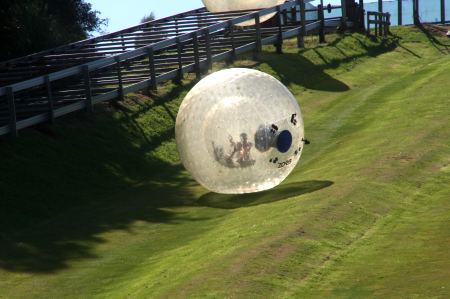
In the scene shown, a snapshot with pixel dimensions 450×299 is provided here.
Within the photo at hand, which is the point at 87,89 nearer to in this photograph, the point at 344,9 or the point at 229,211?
the point at 229,211

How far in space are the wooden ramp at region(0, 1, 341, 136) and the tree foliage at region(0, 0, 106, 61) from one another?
139 centimetres

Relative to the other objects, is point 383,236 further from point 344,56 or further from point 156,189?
point 344,56

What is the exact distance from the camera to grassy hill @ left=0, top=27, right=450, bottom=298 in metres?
14.5

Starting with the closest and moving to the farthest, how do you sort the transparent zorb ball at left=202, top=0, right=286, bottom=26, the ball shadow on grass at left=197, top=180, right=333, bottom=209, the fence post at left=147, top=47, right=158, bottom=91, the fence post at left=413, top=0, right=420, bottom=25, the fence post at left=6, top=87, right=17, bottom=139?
the ball shadow on grass at left=197, top=180, right=333, bottom=209 < the fence post at left=6, top=87, right=17, bottom=139 < the fence post at left=147, top=47, right=158, bottom=91 < the transparent zorb ball at left=202, top=0, right=286, bottom=26 < the fence post at left=413, top=0, right=420, bottom=25

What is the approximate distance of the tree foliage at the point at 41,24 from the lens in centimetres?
3372

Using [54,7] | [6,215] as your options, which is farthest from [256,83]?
[54,7]

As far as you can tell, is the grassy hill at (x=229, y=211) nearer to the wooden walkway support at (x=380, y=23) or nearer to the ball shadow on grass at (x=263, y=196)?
the ball shadow on grass at (x=263, y=196)

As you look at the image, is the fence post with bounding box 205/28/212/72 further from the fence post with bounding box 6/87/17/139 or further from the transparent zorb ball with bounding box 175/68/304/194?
the transparent zorb ball with bounding box 175/68/304/194

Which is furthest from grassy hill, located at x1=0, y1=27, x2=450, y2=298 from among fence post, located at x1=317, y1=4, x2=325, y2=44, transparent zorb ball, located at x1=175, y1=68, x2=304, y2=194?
fence post, located at x1=317, y1=4, x2=325, y2=44

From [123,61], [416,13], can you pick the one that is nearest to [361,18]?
[416,13]

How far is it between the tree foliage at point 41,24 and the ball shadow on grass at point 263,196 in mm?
12603

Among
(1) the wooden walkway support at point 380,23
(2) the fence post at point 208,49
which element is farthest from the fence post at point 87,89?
(1) the wooden walkway support at point 380,23

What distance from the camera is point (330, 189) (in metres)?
19.4

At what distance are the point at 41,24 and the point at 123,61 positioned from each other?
1096 centimetres
